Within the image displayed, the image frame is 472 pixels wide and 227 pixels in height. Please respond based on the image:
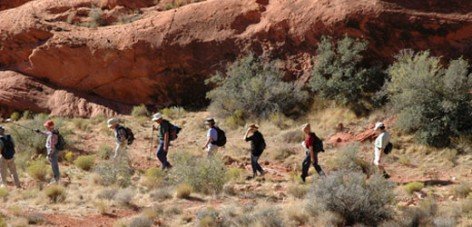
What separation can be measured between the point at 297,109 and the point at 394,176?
6.25 meters

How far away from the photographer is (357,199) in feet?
39.0

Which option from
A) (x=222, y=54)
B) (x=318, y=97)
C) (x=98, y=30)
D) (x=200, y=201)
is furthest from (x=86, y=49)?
(x=200, y=201)

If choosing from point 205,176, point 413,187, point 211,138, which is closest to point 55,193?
point 205,176

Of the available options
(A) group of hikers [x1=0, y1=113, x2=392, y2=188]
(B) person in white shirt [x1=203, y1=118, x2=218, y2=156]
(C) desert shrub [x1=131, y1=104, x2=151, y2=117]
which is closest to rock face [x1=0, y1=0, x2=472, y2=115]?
(C) desert shrub [x1=131, y1=104, x2=151, y2=117]

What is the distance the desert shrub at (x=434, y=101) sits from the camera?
18.5 metres

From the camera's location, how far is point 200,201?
45.3ft

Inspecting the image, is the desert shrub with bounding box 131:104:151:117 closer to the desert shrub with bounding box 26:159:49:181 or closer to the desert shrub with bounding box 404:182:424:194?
the desert shrub with bounding box 26:159:49:181

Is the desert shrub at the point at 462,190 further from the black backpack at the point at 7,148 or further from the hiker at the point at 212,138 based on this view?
the black backpack at the point at 7,148

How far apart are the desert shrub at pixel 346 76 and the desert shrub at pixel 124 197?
933cm

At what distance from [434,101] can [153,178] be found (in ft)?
26.4

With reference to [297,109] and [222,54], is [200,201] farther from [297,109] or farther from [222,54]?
[222,54]

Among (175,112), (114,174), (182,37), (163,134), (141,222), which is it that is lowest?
(141,222)

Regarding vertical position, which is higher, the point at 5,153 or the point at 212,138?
the point at 212,138

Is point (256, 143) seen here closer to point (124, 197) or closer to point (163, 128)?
point (163, 128)
